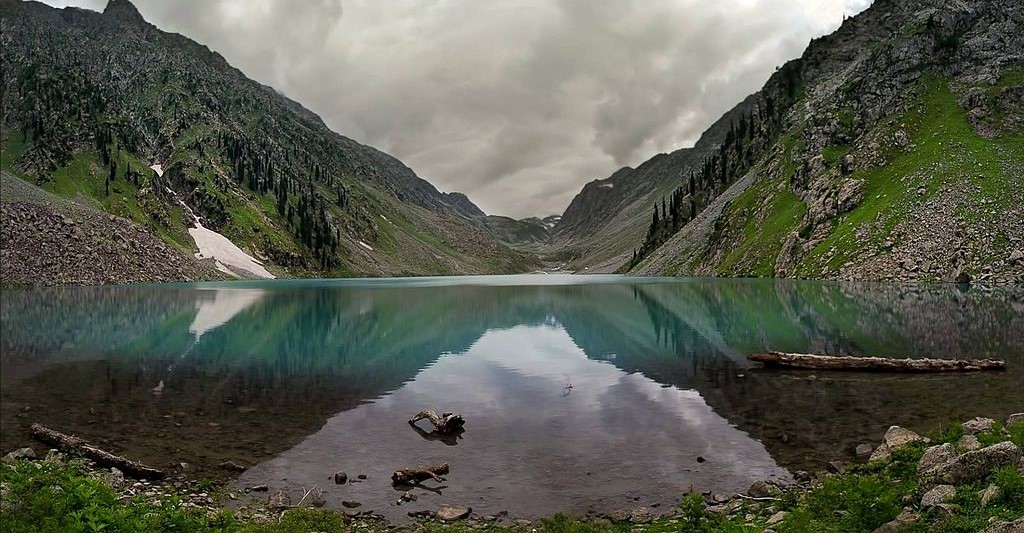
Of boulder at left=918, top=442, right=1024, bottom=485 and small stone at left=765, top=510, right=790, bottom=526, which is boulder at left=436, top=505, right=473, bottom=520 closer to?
small stone at left=765, top=510, right=790, bottom=526

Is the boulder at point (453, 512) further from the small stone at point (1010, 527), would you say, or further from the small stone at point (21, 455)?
the small stone at point (21, 455)

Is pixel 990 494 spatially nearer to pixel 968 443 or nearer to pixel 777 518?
pixel 777 518

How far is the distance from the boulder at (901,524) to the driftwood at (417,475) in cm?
1216

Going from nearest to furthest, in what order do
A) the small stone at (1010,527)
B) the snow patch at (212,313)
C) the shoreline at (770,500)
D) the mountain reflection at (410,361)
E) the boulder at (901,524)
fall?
1. the small stone at (1010,527)
2. the boulder at (901,524)
3. the shoreline at (770,500)
4. the mountain reflection at (410,361)
5. the snow patch at (212,313)

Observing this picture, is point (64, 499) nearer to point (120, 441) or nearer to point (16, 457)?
point (16, 457)

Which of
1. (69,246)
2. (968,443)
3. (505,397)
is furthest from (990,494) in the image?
(69,246)

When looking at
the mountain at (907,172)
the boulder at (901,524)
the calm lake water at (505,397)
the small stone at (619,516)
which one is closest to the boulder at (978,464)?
the boulder at (901,524)

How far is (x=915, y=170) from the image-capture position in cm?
12925

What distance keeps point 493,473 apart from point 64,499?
38.5ft

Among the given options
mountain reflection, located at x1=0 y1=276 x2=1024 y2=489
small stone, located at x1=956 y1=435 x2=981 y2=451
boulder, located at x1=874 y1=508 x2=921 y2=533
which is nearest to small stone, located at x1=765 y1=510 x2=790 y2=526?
boulder, located at x1=874 y1=508 x2=921 y2=533

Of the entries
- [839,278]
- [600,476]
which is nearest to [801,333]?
[600,476]

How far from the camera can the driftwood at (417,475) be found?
17734 mm

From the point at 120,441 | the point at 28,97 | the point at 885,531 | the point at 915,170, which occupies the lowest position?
the point at 120,441

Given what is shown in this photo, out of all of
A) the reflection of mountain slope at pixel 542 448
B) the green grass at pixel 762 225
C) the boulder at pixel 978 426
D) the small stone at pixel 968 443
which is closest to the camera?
the small stone at pixel 968 443
